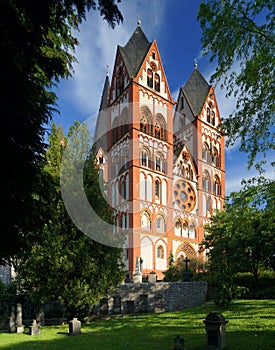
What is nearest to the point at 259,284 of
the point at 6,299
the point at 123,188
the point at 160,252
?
the point at 160,252

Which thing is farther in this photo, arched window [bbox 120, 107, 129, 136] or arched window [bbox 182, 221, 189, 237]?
arched window [bbox 182, 221, 189, 237]

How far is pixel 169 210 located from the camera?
36.7m

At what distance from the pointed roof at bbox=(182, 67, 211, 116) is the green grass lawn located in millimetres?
29914

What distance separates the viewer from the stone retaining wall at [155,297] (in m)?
21.7

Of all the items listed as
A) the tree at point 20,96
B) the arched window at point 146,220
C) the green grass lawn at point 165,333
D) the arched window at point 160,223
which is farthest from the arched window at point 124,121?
the tree at point 20,96

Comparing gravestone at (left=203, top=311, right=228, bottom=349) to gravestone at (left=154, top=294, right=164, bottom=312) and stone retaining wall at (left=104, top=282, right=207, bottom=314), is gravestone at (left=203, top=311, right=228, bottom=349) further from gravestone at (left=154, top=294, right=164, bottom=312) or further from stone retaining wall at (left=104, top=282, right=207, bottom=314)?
gravestone at (left=154, top=294, right=164, bottom=312)

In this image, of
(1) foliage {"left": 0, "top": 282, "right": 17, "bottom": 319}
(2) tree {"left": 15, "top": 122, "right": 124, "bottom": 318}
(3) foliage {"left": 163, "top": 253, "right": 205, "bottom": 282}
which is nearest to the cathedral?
(3) foliage {"left": 163, "top": 253, "right": 205, "bottom": 282}

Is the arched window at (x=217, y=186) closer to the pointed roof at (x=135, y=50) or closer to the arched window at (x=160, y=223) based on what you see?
the arched window at (x=160, y=223)

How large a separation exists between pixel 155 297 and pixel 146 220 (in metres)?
13.2

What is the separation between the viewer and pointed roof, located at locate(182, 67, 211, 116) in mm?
44500

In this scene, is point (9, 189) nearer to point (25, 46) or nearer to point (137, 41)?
point (25, 46)

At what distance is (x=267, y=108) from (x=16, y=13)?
7.62m

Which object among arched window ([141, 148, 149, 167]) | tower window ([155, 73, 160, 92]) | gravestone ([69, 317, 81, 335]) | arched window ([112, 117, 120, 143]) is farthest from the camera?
tower window ([155, 73, 160, 92])

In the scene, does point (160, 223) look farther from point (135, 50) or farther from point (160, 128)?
point (135, 50)
